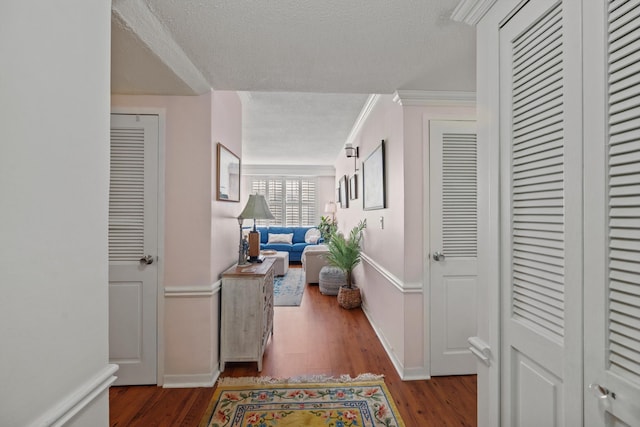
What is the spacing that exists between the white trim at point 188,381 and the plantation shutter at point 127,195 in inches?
37.6

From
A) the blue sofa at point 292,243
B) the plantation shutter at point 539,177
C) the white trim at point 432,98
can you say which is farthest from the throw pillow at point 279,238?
the plantation shutter at point 539,177

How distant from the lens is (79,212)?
84cm

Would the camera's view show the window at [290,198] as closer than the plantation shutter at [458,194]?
No

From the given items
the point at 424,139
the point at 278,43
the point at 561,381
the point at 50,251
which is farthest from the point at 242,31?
the point at 561,381

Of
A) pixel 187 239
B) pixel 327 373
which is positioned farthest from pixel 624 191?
pixel 187 239

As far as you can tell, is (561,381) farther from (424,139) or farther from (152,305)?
(152,305)

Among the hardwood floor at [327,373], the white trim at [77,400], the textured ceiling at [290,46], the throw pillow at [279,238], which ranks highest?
the textured ceiling at [290,46]

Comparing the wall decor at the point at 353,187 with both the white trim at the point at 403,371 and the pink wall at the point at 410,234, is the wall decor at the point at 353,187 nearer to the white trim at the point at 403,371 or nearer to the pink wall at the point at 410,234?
the pink wall at the point at 410,234

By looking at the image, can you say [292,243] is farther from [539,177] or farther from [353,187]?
[539,177]

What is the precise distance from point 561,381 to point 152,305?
2.43 m

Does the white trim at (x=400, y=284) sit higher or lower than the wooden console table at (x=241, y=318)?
higher

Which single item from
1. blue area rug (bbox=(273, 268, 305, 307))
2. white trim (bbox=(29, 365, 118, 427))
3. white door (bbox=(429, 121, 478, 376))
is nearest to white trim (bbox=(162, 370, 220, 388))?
white trim (bbox=(29, 365, 118, 427))

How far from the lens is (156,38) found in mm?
1539

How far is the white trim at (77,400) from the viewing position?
0.72 m
